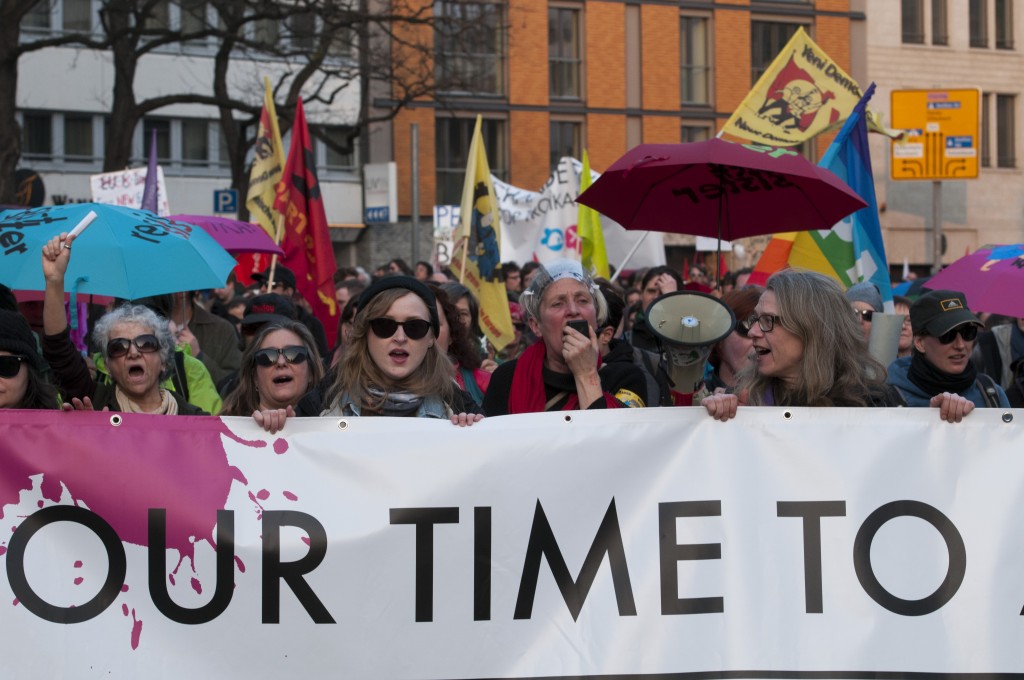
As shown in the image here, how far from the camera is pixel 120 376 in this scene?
16.6 ft

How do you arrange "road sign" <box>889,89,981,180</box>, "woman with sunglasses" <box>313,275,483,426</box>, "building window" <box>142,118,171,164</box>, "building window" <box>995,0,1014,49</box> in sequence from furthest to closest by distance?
"building window" <box>995,0,1014,49</box>, "building window" <box>142,118,171,164</box>, "road sign" <box>889,89,981,180</box>, "woman with sunglasses" <box>313,275,483,426</box>

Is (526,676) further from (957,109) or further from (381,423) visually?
(957,109)

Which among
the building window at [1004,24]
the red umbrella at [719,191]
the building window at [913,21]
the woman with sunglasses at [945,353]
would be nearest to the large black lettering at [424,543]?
the woman with sunglasses at [945,353]

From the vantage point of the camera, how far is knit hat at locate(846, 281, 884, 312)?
731 cm

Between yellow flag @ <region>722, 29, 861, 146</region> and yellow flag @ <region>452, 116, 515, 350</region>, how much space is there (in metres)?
2.19

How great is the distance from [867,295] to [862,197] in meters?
0.87

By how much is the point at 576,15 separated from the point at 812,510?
36.5 meters

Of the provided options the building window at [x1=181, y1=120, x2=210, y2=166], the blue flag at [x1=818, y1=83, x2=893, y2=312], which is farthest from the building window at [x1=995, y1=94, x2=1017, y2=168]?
the blue flag at [x1=818, y1=83, x2=893, y2=312]

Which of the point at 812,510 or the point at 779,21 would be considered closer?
the point at 812,510

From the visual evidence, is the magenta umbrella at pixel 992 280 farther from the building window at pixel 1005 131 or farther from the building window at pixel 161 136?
the building window at pixel 1005 131

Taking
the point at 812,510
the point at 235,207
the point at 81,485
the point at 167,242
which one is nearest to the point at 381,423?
the point at 81,485

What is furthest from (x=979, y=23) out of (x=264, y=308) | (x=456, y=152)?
(x=264, y=308)

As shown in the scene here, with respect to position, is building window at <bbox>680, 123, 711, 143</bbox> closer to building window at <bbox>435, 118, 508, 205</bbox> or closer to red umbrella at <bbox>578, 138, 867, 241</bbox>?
building window at <bbox>435, 118, 508, 205</bbox>

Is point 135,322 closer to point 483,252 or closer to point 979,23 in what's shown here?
point 483,252
